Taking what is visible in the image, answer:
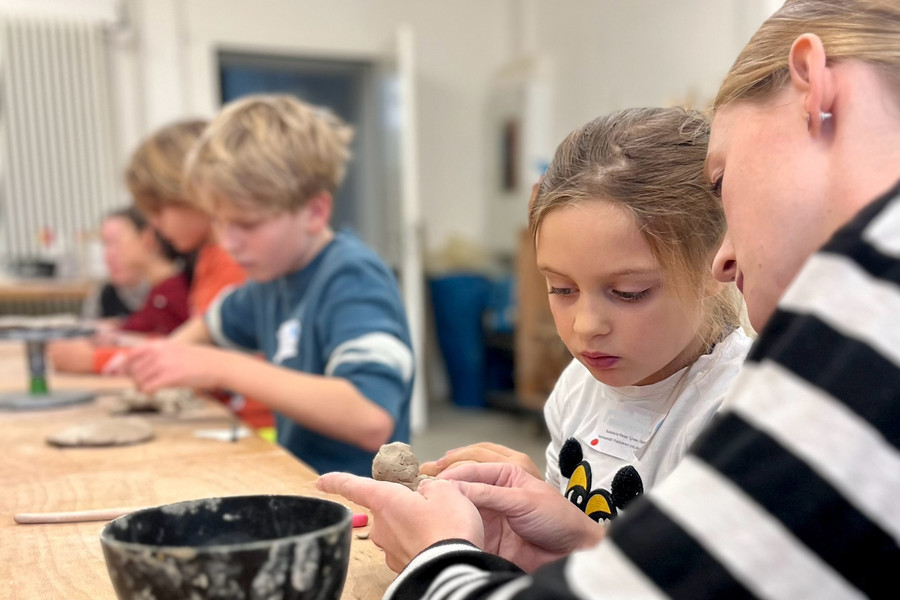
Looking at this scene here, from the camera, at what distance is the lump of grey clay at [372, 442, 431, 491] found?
2.76 ft

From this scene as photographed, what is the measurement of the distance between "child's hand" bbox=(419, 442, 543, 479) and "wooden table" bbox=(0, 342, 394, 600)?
9 cm

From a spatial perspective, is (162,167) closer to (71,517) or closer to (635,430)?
(71,517)

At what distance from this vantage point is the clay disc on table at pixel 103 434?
1.31 metres

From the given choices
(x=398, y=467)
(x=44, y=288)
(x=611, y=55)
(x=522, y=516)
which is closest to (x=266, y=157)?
(x=398, y=467)

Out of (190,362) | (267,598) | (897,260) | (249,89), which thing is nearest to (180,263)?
(190,362)

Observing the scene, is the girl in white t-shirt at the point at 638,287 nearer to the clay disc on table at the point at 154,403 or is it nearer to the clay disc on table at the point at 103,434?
the clay disc on table at the point at 103,434

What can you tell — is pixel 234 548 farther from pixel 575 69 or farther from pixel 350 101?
pixel 350 101

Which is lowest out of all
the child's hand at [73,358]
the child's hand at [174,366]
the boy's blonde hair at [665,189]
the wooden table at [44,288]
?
the wooden table at [44,288]

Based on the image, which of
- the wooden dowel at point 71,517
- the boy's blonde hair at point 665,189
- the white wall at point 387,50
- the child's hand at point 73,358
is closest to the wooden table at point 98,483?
the wooden dowel at point 71,517

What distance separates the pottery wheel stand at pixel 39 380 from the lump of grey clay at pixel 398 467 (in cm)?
109

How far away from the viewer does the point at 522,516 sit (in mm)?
723

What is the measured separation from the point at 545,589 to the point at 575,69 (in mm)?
4855

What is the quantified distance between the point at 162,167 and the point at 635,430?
5.86ft

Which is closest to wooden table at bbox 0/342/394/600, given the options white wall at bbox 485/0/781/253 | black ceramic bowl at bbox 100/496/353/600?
black ceramic bowl at bbox 100/496/353/600
